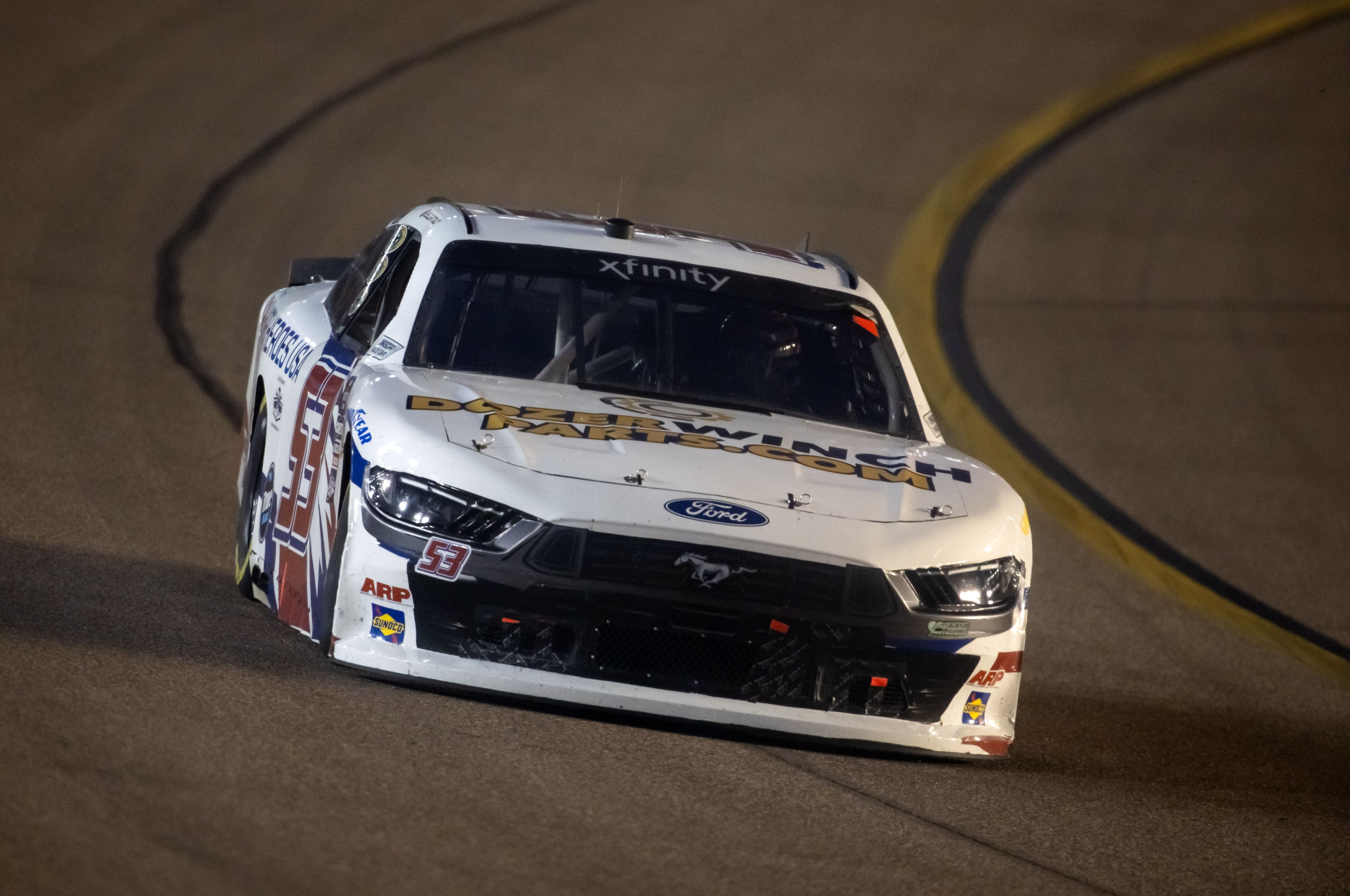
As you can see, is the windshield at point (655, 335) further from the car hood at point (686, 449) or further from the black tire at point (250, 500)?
the black tire at point (250, 500)

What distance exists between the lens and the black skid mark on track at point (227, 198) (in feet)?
37.1

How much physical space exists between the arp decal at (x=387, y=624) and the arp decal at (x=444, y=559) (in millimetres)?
163

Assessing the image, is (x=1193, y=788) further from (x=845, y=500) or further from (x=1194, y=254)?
(x=1194, y=254)

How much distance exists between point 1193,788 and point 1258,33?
895 inches

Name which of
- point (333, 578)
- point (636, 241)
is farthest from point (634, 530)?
point (636, 241)

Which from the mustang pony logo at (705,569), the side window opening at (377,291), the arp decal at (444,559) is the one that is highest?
the side window opening at (377,291)

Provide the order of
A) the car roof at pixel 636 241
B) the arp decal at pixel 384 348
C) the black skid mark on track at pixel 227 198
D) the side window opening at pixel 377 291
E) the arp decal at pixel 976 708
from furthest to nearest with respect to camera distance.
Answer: the black skid mark on track at pixel 227 198, the car roof at pixel 636 241, the side window opening at pixel 377 291, the arp decal at pixel 384 348, the arp decal at pixel 976 708

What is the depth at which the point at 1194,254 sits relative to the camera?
18078 mm

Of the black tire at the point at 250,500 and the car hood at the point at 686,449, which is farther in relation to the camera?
the black tire at the point at 250,500

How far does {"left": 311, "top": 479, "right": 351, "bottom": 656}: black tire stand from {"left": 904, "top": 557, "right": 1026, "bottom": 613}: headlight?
1.63 meters

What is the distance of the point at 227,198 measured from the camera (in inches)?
613

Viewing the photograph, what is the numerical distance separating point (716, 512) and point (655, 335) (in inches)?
55.5

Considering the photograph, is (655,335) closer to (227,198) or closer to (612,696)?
(612,696)

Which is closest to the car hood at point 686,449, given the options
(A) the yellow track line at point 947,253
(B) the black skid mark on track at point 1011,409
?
(A) the yellow track line at point 947,253
